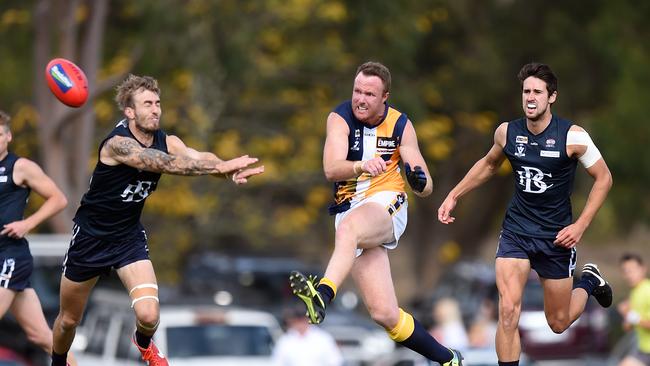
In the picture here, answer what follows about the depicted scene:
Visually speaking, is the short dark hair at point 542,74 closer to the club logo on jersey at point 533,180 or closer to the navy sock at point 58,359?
the club logo on jersey at point 533,180

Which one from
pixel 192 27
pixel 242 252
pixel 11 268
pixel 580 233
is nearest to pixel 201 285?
pixel 242 252

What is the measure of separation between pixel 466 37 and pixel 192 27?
8.49m

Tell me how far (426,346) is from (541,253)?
126cm

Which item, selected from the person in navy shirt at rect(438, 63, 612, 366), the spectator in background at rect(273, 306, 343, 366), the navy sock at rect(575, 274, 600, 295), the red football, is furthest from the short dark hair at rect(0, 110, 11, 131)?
the spectator in background at rect(273, 306, 343, 366)

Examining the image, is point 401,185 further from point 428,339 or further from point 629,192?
point 629,192

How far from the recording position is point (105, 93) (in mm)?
29547

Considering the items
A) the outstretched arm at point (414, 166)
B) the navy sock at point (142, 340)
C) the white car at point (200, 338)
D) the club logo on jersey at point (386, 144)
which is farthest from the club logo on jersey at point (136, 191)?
the white car at point (200, 338)

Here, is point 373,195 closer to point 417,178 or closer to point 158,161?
point 417,178

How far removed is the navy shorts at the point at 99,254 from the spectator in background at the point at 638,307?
8259 millimetres

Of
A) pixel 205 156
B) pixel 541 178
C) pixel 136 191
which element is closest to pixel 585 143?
pixel 541 178

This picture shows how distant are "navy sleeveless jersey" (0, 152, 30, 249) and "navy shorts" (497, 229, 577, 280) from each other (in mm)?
4441

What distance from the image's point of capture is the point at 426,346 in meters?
12.1

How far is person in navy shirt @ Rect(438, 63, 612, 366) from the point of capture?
461 inches

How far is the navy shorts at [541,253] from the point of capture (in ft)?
39.1
